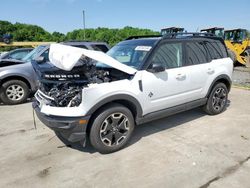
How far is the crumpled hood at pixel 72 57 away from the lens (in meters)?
3.64

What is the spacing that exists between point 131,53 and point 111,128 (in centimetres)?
155

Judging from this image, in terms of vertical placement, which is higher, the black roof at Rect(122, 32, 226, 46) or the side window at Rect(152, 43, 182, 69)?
the black roof at Rect(122, 32, 226, 46)

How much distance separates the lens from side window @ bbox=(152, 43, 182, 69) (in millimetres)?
4367

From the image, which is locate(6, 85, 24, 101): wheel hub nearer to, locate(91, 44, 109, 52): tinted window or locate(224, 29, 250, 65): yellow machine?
locate(91, 44, 109, 52): tinted window

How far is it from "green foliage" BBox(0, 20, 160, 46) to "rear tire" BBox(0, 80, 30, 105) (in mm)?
44240

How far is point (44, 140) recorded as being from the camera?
15.0 feet

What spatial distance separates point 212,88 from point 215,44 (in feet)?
3.18

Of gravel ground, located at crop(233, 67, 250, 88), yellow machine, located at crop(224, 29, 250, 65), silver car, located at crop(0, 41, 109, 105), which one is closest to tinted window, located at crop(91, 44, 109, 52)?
silver car, located at crop(0, 41, 109, 105)

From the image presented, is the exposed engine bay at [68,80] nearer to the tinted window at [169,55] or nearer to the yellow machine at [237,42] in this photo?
the tinted window at [169,55]

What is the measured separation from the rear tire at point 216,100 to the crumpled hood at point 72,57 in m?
2.24

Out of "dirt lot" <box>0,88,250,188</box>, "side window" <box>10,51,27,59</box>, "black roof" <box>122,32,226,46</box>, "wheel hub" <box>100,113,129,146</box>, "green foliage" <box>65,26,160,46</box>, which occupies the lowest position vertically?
"dirt lot" <box>0,88,250,188</box>

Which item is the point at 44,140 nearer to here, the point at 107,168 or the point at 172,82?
the point at 107,168

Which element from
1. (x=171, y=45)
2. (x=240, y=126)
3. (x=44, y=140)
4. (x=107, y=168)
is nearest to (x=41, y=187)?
(x=107, y=168)

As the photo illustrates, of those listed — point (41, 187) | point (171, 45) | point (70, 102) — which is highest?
point (171, 45)
